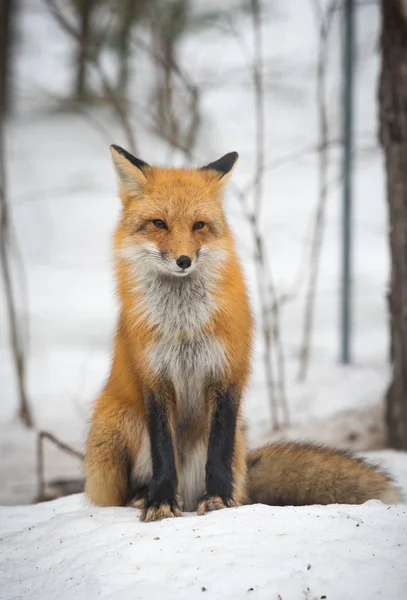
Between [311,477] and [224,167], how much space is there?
133 cm

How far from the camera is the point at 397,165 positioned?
4176mm

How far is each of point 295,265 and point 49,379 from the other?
3689 mm

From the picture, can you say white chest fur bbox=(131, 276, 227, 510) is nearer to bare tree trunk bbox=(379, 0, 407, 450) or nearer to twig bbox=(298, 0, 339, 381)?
bare tree trunk bbox=(379, 0, 407, 450)

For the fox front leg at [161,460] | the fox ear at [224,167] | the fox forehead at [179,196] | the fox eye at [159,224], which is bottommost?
the fox front leg at [161,460]

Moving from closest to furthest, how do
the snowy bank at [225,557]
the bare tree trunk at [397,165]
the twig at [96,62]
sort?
the snowy bank at [225,557] → the bare tree trunk at [397,165] → the twig at [96,62]

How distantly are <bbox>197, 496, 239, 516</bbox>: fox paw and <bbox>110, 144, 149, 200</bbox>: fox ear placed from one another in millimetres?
1197

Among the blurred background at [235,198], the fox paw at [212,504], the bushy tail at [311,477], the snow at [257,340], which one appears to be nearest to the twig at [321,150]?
the blurred background at [235,198]

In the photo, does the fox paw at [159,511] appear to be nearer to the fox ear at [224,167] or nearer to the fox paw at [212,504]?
the fox paw at [212,504]

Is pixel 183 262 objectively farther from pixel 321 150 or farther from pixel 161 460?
pixel 321 150

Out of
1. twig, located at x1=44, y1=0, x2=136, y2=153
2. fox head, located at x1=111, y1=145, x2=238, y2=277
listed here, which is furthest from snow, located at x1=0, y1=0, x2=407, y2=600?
twig, located at x1=44, y1=0, x2=136, y2=153

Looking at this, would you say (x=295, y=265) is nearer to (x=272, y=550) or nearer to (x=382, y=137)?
(x=382, y=137)

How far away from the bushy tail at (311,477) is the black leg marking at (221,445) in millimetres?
430

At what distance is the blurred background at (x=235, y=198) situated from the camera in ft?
16.3

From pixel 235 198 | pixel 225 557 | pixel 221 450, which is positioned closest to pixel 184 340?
pixel 221 450
